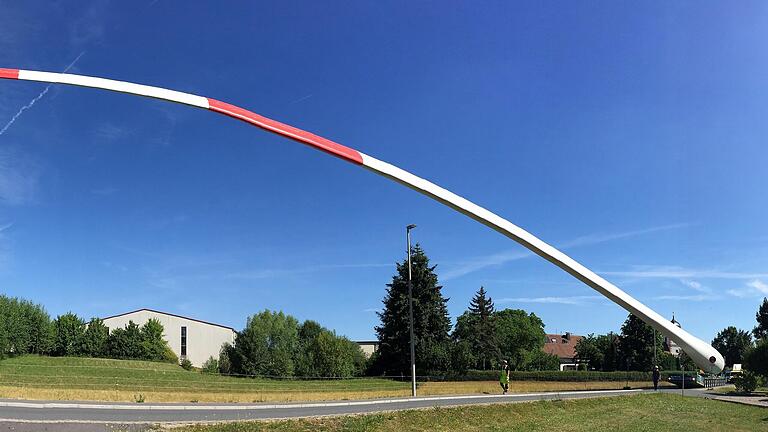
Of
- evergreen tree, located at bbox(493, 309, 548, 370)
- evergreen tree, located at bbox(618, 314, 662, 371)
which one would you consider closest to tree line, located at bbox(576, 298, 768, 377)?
evergreen tree, located at bbox(618, 314, 662, 371)

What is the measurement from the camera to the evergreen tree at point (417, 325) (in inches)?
2056

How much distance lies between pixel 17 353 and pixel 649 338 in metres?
78.9

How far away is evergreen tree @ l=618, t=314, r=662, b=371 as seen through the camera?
79125 mm

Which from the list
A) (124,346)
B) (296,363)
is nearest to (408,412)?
(296,363)

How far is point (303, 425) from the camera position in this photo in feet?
48.2

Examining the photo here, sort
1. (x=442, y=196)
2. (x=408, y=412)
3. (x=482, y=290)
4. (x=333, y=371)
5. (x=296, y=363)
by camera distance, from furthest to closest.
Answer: (x=482, y=290) → (x=296, y=363) → (x=333, y=371) → (x=408, y=412) → (x=442, y=196)

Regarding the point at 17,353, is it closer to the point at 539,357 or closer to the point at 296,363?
the point at 296,363

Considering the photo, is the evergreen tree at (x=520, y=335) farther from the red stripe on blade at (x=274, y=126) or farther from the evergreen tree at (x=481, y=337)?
the red stripe on blade at (x=274, y=126)

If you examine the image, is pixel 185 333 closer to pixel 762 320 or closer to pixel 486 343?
pixel 486 343

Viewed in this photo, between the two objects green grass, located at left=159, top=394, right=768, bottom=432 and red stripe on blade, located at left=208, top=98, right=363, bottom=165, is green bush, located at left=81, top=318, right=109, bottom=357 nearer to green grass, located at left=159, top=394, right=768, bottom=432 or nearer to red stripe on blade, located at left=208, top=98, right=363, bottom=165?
green grass, located at left=159, top=394, right=768, bottom=432

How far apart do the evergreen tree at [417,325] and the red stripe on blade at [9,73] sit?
1866 inches

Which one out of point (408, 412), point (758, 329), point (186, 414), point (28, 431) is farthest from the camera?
point (758, 329)

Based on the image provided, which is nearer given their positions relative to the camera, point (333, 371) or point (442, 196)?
point (442, 196)

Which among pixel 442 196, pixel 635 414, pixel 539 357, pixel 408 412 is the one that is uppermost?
pixel 442 196
